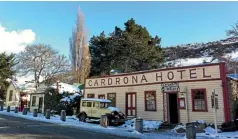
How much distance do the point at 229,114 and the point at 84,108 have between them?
12400mm

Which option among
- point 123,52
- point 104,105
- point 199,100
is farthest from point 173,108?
point 123,52

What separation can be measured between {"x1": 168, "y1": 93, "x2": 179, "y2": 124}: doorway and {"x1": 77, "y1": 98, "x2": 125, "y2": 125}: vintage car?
4.12 m

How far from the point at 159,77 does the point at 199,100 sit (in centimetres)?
437

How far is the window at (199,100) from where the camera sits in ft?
70.3

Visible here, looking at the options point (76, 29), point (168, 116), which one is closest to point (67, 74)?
point (76, 29)

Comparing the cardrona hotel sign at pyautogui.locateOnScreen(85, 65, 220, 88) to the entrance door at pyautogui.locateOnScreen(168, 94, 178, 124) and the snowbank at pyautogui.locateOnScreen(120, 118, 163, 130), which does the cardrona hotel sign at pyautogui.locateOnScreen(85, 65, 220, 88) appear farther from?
the snowbank at pyautogui.locateOnScreen(120, 118, 163, 130)

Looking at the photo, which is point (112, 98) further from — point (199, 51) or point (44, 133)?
point (199, 51)

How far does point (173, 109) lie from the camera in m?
23.6

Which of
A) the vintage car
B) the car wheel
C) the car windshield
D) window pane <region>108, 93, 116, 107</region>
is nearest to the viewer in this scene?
the vintage car

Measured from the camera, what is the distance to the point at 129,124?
76.2 feet

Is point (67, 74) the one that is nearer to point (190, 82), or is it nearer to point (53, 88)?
point (53, 88)

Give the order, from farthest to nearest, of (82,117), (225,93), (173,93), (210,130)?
(82,117) < (173,93) < (225,93) < (210,130)

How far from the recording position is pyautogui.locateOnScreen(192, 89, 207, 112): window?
21.4 m

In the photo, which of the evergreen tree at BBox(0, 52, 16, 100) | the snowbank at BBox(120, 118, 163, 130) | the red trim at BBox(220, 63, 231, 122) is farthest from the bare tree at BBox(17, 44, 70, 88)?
the red trim at BBox(220, 63, 231, 122)
